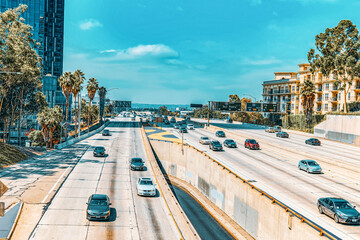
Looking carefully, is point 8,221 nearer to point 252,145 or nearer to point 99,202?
point 99,202

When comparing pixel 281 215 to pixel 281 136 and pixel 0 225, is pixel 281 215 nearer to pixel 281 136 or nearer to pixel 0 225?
pixel 0 225

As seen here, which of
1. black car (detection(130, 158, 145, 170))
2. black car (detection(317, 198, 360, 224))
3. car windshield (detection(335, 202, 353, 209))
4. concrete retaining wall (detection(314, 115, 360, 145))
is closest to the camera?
black car (detection(317, 198, 360, 224))

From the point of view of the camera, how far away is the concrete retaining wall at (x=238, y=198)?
22.8 metres

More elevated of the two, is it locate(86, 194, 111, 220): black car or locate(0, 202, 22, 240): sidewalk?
locate(86, 194, 111, 220): black car

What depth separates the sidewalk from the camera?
62.4ft

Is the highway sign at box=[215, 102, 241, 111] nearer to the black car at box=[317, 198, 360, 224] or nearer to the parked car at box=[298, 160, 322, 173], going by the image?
the parked car at box=[298, 160, 322, 173]

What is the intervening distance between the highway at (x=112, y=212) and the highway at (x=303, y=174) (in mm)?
11713

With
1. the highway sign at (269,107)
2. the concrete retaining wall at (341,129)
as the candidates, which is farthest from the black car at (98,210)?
the highway sign at (269,107)

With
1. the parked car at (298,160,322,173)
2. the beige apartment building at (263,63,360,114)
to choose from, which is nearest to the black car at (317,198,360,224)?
the parked car at (298,160,322,173)

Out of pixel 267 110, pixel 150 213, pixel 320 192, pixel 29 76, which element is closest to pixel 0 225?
pixel 150 213

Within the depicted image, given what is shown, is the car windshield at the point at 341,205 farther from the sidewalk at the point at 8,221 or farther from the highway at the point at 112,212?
the sidewalk at the point at 8,221

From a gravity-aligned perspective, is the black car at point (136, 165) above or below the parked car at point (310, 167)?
below

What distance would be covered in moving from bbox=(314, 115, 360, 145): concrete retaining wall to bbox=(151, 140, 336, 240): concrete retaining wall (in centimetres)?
2936

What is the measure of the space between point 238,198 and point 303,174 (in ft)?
30.7
